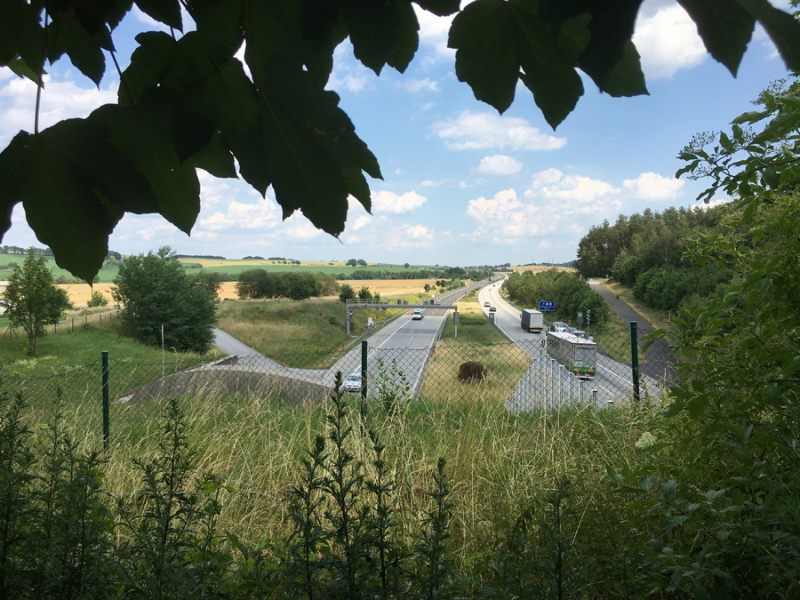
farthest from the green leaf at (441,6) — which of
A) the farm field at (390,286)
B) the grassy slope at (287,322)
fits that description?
the farm field at (390,286)

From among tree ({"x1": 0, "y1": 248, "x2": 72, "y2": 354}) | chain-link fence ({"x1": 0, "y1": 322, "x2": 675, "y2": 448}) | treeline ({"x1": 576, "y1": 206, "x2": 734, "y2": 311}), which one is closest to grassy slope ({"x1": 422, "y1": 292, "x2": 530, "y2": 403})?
chain-link fence ({"x1": 0, "y1": 322, "x2": 675, "y2": 448})

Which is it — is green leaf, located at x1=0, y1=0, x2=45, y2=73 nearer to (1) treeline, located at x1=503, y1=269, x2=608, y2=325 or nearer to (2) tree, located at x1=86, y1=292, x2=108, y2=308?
(1) treeline, located at x1=503, y1=269, x2=608, y2=325

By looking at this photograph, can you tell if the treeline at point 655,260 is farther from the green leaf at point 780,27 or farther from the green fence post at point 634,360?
the green leaf at point 780,27

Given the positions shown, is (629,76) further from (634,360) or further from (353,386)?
(353,386)

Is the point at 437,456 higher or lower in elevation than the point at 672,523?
lower

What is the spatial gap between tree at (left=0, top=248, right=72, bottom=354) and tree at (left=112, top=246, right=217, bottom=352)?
4.07m

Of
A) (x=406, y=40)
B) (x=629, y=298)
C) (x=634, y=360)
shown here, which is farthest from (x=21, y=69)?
(x=629, y=298)

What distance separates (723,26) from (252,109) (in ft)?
1.48

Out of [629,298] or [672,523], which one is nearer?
[672,523]

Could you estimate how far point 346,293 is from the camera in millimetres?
54031

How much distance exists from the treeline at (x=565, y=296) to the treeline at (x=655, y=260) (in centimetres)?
202

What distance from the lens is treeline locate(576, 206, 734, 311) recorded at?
16.1 m

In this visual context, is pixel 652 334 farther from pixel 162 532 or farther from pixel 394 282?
pixel 394 282

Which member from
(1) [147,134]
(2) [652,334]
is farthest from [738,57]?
(2) [652,334]
